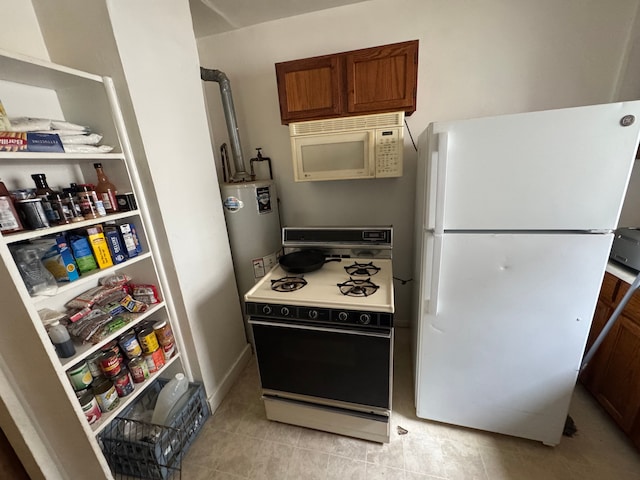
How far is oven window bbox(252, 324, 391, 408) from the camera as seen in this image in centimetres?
125

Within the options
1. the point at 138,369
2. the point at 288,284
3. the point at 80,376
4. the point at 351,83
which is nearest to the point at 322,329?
the point at 288,284

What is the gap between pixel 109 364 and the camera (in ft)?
3.92

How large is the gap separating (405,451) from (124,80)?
2.29m

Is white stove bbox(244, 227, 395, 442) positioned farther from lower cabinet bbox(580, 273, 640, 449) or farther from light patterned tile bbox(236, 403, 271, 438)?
lower cabinet bbox(580, 273, 640, 449)

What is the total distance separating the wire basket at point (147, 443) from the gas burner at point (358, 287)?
1.11 meters

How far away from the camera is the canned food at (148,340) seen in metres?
1.34

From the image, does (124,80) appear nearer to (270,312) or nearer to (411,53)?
(270,312)

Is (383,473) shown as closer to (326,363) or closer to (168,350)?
(326,363)

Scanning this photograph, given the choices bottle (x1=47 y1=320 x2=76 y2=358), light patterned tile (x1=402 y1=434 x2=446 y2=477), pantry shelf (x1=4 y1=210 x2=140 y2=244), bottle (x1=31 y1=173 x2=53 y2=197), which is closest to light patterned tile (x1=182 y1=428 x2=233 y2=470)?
bottle (x1=47 y1=320 x2=76 y2=358)

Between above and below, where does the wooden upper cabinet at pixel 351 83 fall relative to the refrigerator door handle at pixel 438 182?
above

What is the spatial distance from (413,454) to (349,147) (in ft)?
6.01

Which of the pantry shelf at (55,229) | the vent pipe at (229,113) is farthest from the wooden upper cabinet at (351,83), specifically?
the pantry shelf at (55,229)

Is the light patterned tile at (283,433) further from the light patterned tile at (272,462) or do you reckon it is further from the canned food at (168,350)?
the canned food at (168,350)

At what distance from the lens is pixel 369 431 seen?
1391mm
